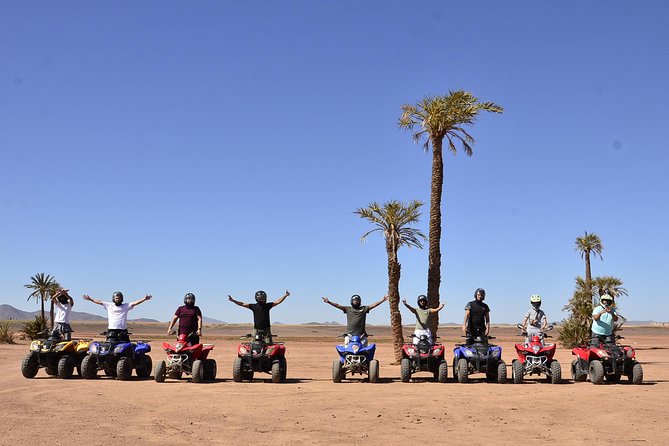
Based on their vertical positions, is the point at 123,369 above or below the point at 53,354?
below

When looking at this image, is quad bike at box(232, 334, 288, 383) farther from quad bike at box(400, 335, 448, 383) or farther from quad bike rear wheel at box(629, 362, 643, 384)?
Answer: quad bike rear wheel at box(629, 362, 643, 384)

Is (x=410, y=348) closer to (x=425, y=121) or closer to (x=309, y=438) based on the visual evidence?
(x=309, y=438)

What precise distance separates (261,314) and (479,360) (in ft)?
18.6

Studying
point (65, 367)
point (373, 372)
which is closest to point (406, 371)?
point (373, 372)

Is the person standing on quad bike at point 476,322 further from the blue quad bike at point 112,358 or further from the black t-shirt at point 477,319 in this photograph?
the blue quad bike at point 112,358

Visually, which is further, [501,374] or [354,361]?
[354,361]

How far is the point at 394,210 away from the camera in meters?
29.2

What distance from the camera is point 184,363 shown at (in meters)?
18.0

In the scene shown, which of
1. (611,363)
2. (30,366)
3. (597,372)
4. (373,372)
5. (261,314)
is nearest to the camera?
(597,372)

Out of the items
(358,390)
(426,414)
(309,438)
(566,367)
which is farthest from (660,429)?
(566,367)

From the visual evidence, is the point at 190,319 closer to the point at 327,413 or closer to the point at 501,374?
the point at 327,413

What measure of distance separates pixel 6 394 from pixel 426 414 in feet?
30.1

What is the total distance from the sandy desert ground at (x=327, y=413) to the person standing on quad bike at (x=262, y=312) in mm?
1305

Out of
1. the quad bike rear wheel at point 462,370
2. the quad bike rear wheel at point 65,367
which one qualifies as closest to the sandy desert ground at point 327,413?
the quad bike rear wheel at point 462,370
